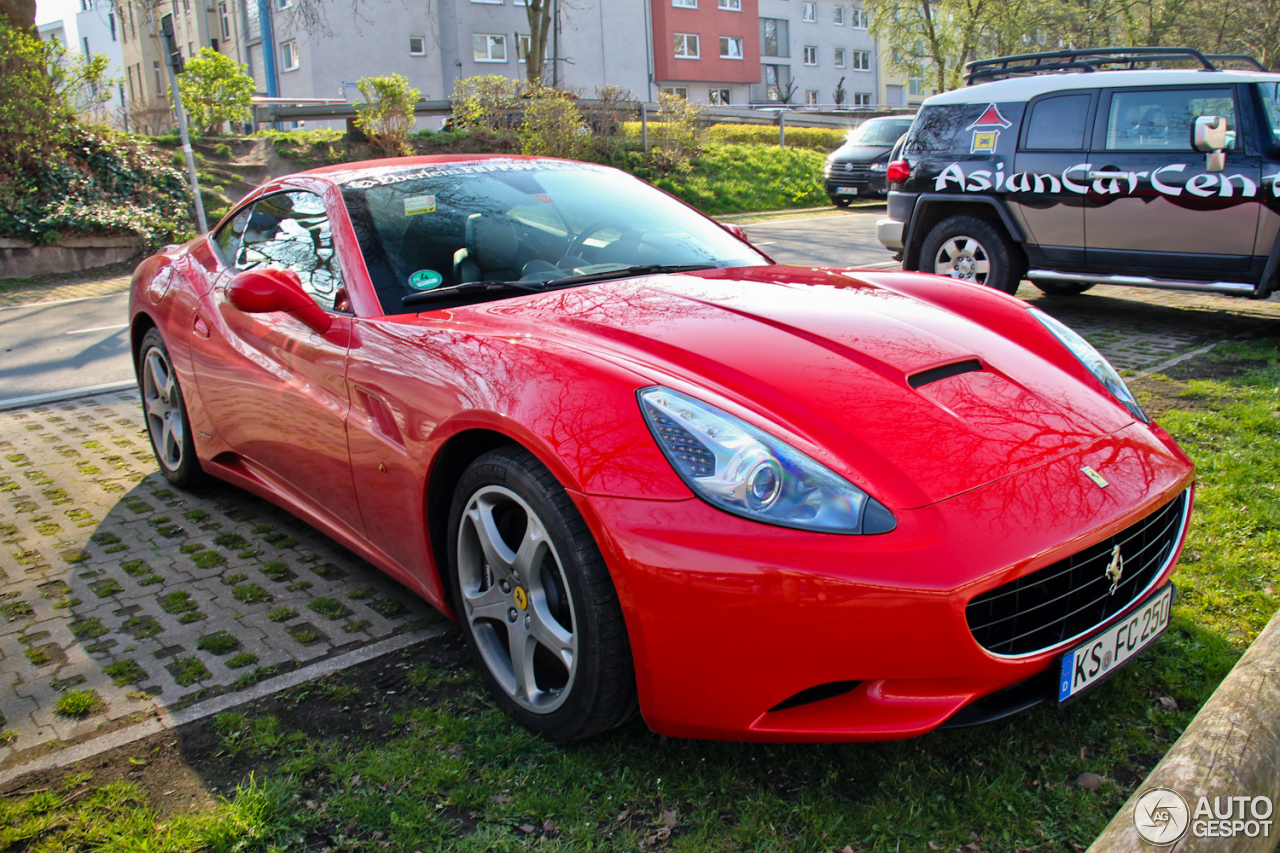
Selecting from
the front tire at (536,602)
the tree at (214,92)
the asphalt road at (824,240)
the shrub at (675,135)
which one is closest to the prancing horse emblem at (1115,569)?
the front tire at (536,602)

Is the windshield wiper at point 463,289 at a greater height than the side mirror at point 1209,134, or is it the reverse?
the side mirror at point 1209,134

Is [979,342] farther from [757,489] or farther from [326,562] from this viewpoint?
[326,562]

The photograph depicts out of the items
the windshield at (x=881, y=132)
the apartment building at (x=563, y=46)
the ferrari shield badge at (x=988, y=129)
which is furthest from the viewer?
the apartment building at (x=563, y=46)

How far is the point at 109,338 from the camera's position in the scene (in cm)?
843

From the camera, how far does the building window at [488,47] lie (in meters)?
40.3

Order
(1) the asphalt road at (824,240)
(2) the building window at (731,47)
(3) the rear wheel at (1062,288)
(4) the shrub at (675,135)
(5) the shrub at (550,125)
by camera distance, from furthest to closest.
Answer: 1. (2) the building window at (731,47)
2. (4) the shrub at (675,135)
3. (5) the shrub at (550,125)
4. (1) the asphalt road at (824,240)
5. (3) the rear wheel at (1062,288)

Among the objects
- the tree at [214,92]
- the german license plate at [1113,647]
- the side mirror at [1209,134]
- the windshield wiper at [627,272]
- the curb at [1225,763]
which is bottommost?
the german license plate at [1113,647]

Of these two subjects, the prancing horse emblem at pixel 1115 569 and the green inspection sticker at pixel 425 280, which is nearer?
the prancing horse emblem at pixel 1115 569

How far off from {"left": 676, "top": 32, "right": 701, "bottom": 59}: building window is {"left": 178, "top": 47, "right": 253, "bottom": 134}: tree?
30254mm

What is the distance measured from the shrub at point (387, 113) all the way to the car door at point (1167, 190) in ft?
46.5

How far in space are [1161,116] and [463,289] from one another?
5741 mm

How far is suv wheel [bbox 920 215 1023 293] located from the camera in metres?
7.30

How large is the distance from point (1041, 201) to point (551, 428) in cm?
605

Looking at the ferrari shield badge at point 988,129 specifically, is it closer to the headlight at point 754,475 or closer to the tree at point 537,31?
the headlight at point 754,475
